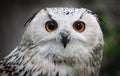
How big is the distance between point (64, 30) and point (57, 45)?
5.7 inches

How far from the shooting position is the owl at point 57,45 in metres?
3.23

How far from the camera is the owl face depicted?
3.21 meters

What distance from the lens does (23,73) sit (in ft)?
10.7

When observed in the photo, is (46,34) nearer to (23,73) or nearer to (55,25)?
(55,25)

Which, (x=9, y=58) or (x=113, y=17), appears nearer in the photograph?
(x=9, y=58)

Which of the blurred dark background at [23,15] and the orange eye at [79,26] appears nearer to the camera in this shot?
the orange eye at [79,26]

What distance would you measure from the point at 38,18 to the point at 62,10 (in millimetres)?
199

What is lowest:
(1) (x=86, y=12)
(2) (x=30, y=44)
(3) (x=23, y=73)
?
(3) (x=23, y=73)

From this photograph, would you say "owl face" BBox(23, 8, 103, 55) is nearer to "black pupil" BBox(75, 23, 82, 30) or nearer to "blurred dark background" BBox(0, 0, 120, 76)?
"black pupil" BBox(75, 23, 82, 30)

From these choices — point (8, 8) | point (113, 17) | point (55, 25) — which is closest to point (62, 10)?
Answer: point (55, 25)

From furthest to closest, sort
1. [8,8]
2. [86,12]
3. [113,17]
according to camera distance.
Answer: [113,17] → [8,8] → [86,12]

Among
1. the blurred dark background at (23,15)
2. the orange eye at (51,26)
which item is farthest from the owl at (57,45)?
the blurred dark background at (23,15)

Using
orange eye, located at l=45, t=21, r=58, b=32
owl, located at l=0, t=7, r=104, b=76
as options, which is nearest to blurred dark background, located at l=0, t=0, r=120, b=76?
owl, located at l=0, t=7, r=104, b=76

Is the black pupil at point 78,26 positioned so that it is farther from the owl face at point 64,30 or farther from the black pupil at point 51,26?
the black pupil at point 51,26
